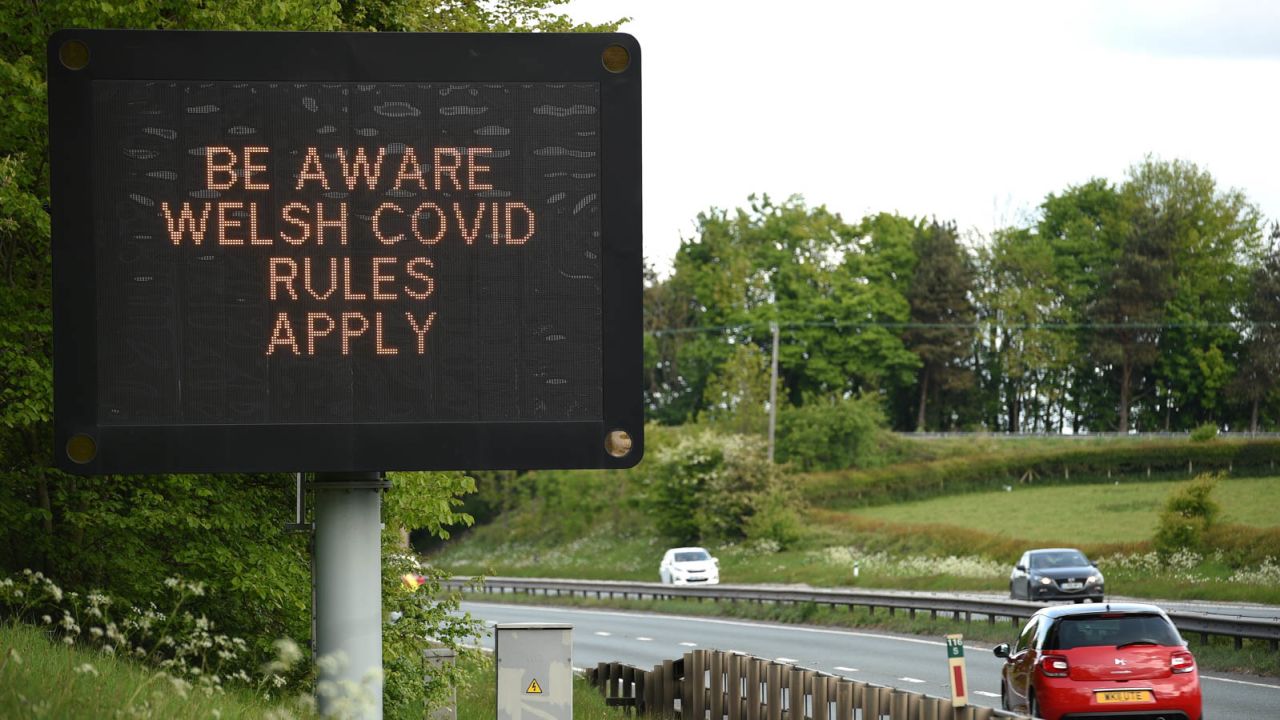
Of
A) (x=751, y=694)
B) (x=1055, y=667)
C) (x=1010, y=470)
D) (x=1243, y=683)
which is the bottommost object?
(x=1010, y=470)

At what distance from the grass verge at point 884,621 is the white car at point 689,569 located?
1728 millimetres

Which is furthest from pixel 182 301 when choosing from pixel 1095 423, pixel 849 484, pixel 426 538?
pixel 1095 423

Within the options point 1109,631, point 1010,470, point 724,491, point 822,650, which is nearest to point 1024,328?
point 1010,470

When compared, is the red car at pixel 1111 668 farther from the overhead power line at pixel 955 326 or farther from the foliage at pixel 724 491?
the overhead power line at pixel 955 326

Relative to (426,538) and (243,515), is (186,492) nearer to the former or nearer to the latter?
(243,515)

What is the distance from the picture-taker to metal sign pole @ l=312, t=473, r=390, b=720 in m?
8.74

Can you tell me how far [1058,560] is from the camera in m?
39.1

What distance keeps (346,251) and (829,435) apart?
249ft

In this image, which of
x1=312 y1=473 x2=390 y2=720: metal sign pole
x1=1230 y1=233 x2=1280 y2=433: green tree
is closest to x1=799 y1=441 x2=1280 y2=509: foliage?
x1=1230 y1=233 x2=1280 y2=433: green tree

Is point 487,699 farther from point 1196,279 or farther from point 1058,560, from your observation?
point 1196,279

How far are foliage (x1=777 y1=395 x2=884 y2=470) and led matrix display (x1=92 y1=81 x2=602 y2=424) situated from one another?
73388 millimetres

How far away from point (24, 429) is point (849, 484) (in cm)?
6515

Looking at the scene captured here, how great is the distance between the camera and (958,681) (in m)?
14.5

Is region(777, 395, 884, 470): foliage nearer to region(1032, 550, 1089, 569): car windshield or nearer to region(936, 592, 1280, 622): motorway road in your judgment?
region(936, 592, 1280, 622): motorway road
